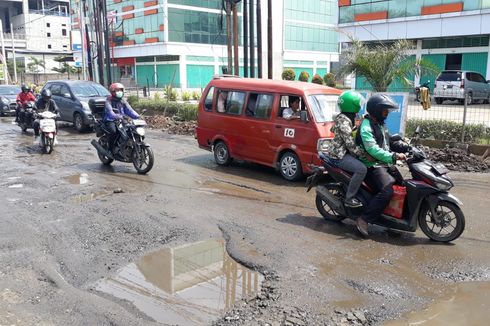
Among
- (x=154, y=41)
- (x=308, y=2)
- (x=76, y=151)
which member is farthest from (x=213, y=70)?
(x=76, y=151)

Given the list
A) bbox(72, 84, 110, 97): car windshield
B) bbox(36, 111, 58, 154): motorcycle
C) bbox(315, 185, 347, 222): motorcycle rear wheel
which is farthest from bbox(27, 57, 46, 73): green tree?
bbox(315, 185, 347, 222): motorcycle rear wheel

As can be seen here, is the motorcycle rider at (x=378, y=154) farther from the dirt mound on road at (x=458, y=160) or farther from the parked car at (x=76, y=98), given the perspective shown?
the parked car at (x=76, y=98)

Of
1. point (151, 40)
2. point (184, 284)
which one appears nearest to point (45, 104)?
point (184, 284)

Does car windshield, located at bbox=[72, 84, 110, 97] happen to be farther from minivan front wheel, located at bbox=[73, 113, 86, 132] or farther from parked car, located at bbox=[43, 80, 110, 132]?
minivan front wheel, located at bbox=[73, 113, 86, 132]

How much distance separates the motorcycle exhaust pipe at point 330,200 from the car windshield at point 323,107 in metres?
2.45

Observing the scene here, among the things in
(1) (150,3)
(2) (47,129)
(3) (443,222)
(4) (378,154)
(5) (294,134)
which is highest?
(1) (150,3)

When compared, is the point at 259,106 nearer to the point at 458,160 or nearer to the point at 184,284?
the point at 458,160

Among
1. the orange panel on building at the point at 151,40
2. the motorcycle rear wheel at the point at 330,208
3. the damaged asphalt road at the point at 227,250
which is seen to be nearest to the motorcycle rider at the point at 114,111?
the damaged asphalt road at the point at 227,250

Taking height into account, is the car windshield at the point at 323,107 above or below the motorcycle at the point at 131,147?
above

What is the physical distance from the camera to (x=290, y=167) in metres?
8.91

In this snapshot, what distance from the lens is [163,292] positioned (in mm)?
4395

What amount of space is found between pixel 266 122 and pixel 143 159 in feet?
8.61

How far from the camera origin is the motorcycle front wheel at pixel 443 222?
534 centimetres

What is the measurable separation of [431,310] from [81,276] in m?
3.32
